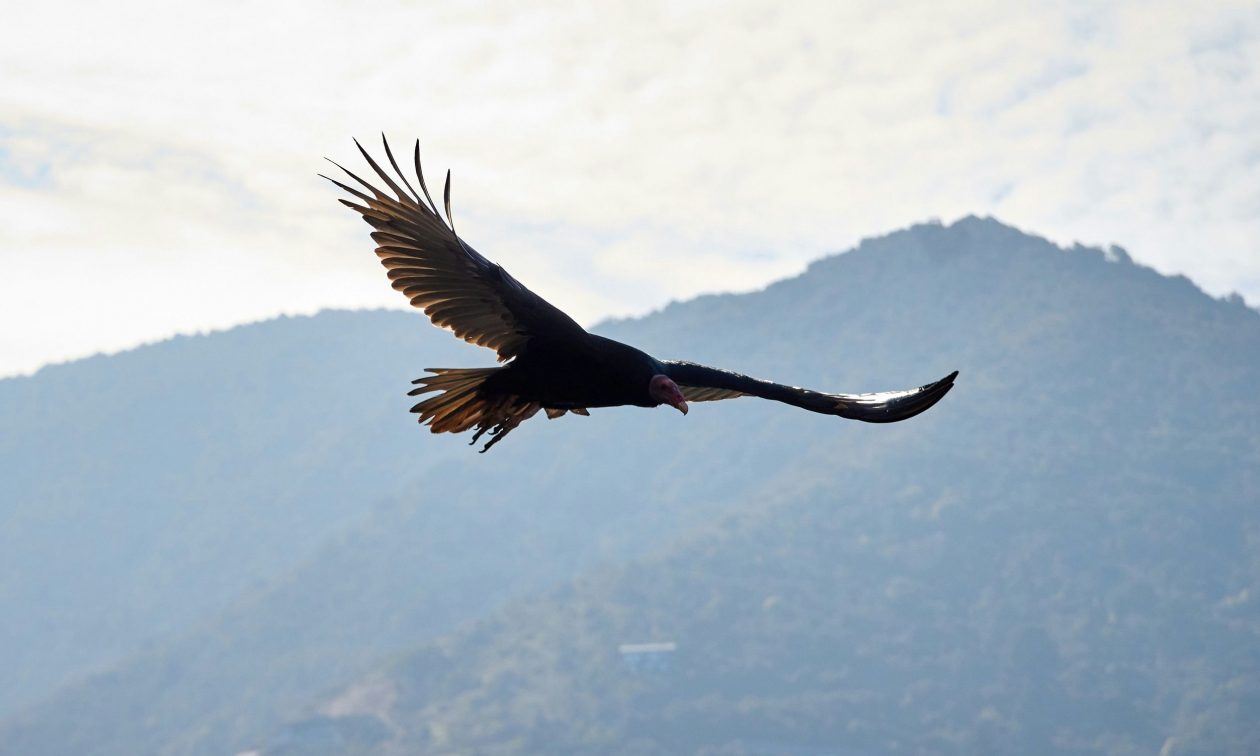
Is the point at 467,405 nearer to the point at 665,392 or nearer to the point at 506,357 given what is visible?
the point at 506,357

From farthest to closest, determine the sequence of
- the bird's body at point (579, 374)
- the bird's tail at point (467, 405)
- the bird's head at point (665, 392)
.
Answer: the bird's tail at point (467, 405)
the bird's body at point (579, 374)
the bird's head at point (665, 392)

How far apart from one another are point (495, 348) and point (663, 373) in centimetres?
140

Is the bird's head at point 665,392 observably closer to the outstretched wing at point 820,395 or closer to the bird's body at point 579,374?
the bird's body at point 579,374

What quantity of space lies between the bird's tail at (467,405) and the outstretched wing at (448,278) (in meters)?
0.33

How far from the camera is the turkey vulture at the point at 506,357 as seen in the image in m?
10.2

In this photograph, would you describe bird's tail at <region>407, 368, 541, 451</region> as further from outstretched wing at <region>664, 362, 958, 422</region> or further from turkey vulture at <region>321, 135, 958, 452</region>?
outstretched wing at <region>664, 362, 958, 422</region>

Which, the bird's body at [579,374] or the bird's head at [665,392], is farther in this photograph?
the bird's body at [579,374]

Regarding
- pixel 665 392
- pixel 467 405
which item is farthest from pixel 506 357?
pixel 665 392

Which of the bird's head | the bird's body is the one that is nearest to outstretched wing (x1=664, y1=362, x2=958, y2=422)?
the bird's body

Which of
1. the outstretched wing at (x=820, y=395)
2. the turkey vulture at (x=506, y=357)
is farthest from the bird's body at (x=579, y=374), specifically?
the outstretched wing at (x=820, y=395)

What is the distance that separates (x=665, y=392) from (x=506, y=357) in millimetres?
1566

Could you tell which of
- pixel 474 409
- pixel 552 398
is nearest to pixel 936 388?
pixel 552 398

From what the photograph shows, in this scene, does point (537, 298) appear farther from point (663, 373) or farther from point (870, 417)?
point (870, 417)

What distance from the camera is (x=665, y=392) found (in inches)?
390
